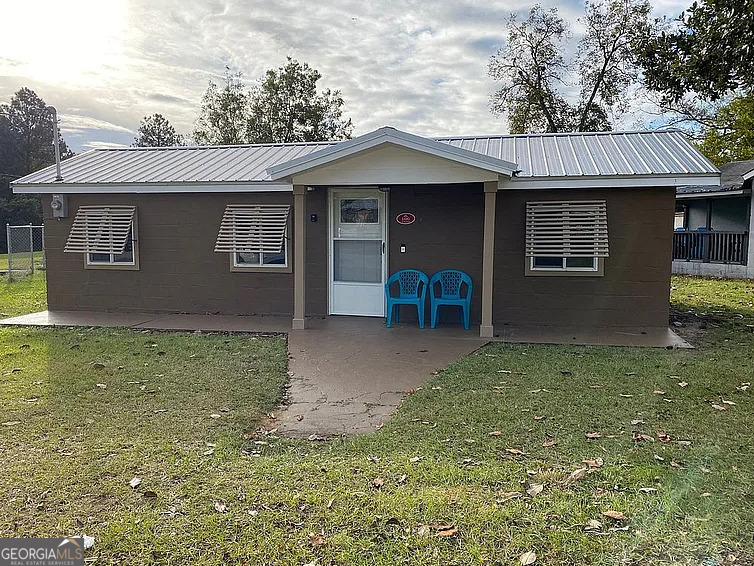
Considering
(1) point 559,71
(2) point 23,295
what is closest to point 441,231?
(2) point 23,295

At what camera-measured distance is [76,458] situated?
11.8 feet

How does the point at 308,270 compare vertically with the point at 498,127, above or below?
below

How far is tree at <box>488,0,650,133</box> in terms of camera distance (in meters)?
23.7

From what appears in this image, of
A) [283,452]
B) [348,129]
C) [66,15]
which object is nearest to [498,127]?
[348,129]

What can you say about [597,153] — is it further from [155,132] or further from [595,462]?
[155,132]

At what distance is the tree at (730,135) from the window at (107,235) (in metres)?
22.1

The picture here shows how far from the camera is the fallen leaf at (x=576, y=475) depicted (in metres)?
3.28

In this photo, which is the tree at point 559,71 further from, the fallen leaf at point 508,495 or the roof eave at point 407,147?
the fallen leaf at point 508,495

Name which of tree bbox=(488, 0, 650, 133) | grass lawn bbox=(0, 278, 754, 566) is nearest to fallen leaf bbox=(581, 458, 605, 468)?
grass lawn bbox=(0, 278, 754, 566)

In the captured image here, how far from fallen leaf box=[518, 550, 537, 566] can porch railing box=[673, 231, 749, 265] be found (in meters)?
15.6

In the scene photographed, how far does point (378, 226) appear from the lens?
9.19 m

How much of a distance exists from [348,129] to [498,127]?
8697mm

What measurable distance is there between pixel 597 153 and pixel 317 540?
8.08 meters

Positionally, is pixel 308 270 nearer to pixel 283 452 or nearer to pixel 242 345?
pixel 242 345
